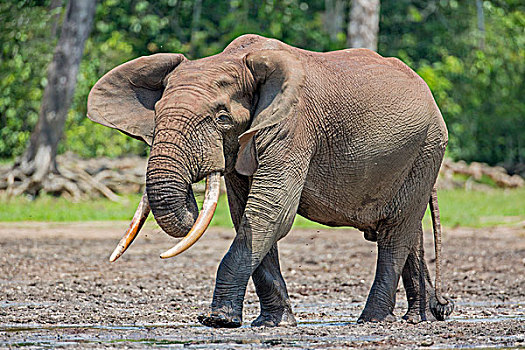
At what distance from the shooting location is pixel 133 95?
7637mm

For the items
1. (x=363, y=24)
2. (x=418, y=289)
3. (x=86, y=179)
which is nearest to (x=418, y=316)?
(x=418, y=289)

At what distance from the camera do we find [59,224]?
55.2 feet

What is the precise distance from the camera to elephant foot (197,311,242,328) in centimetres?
675

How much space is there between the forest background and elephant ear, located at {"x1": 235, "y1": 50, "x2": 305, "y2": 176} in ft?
56.8

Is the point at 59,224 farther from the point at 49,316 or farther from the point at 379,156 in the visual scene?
the point at 379,156

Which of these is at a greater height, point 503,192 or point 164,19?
point 164,19

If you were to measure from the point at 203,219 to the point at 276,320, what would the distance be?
1.42 m

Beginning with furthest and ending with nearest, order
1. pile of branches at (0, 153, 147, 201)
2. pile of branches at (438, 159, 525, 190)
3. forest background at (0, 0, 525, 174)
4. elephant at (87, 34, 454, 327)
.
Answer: pile of branches at (438, 159, 525, 190) → forest background at (0, 0, 525, 174) → pile of branches at (0, 153, 147, 201) → elephant at (87, 34, 454, 327)

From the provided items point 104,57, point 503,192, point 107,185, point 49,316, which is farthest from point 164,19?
point 49,316

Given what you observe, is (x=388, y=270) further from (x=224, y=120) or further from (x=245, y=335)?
(x=224, y=120)

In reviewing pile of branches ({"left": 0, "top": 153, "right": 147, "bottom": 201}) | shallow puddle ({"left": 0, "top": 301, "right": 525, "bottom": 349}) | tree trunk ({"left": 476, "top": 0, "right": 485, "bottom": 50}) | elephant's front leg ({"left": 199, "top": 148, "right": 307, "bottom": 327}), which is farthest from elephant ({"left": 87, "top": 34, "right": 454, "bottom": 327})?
tree trunk ({"left": 476, "top": 0, "right": 485, "bottom": 50})

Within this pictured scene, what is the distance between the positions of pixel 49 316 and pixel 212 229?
8.95 meters

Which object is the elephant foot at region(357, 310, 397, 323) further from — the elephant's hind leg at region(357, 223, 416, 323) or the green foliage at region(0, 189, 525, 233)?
the green foliage at region(0, 189, 525, 233)

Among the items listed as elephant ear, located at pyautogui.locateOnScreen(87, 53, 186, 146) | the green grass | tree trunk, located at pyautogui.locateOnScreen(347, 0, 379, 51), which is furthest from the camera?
tree trunk, located at pyautogui.locateOnScreen(347, 0, 379, 51)
